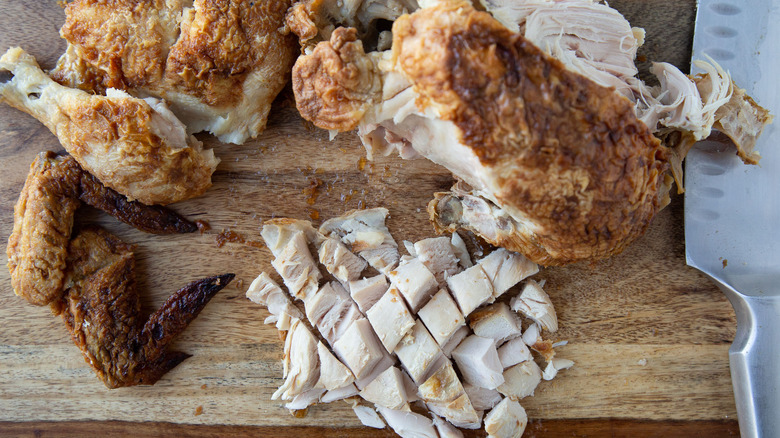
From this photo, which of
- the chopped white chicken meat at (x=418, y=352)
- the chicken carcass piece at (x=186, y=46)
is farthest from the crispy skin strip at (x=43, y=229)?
the chopped white chicken meat at (x=418, y=352)

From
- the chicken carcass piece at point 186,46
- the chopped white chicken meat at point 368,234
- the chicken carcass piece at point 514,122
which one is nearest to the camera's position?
the chicken carcass piece at point 514,122

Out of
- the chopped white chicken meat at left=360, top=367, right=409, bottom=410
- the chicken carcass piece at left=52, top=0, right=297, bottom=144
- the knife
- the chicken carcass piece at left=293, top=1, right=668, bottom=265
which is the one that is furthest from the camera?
the chopped white chicken meat at left=360, top=367, right=409, bottom=410

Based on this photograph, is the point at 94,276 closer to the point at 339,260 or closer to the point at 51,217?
the point at 51,217

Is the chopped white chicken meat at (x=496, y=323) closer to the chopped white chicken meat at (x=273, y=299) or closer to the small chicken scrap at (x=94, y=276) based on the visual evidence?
the chopped white chicken meat at (x=273, y=299)

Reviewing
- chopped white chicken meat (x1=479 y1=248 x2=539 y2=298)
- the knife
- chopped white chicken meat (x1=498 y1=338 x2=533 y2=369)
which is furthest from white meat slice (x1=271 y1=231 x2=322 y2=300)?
the knife

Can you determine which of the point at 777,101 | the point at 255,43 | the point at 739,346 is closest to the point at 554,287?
the point at 739,346

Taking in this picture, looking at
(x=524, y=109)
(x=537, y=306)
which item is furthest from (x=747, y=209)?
(x=524, y=109)

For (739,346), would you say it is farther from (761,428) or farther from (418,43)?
(418,43)

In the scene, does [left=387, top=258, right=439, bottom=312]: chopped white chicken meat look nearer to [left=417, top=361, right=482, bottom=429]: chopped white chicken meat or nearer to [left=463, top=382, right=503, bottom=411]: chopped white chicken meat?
[left=417, top=361, right=482, bottom=429]: chopped white chicken meat
